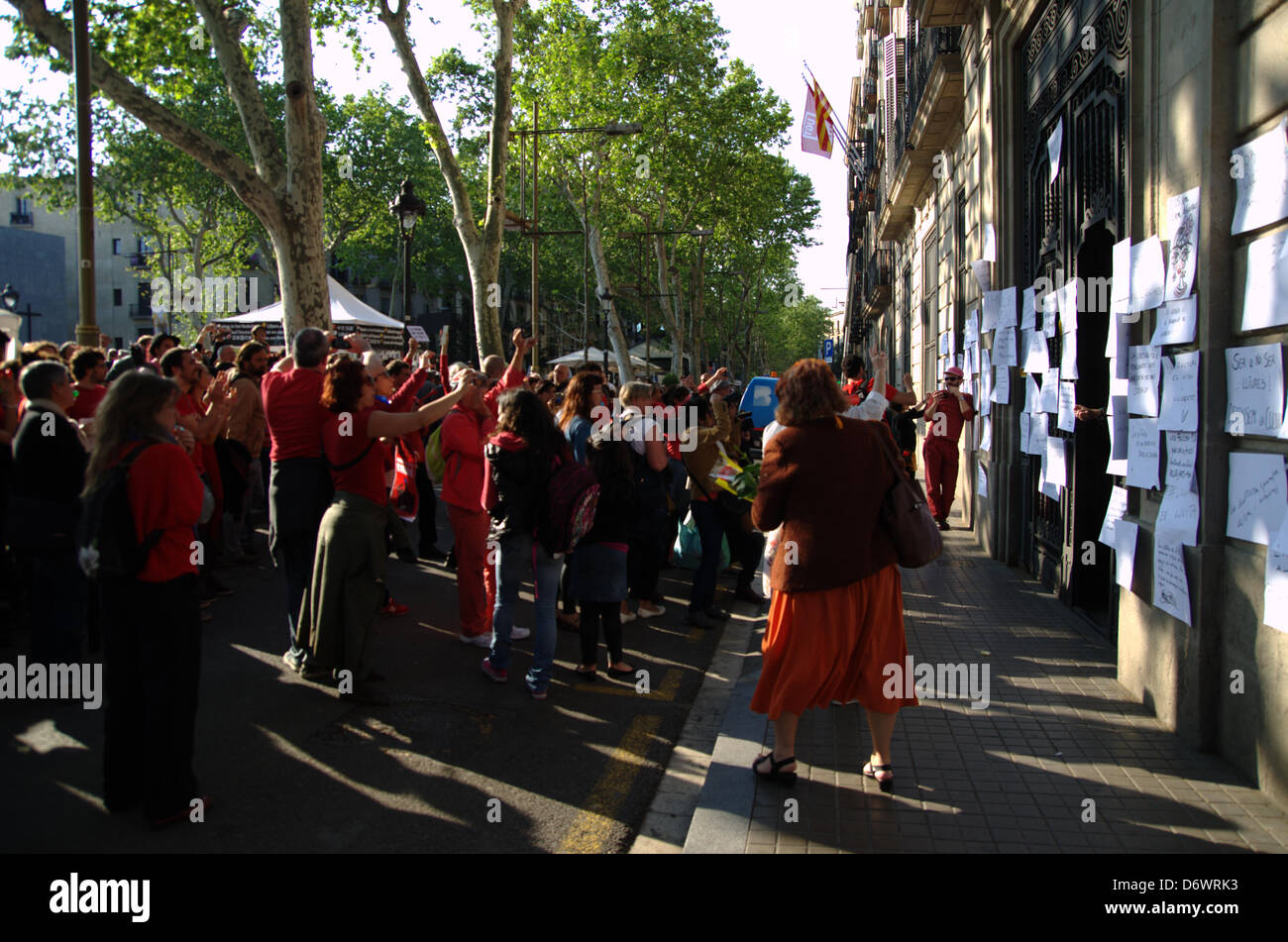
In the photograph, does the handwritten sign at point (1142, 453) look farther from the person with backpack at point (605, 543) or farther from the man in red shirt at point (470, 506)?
the man in red shirt at point (470, 506)

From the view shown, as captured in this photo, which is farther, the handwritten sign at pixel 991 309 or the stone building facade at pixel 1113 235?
the handwritten sign at pixel 991 309

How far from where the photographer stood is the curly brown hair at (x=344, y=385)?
5543mm

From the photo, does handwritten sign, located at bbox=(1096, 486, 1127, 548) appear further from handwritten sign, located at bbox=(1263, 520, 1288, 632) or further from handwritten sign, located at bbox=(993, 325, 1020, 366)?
handwritten sign, located at bbox=(993, 325, 1020, 366)

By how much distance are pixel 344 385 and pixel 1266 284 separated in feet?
14.7

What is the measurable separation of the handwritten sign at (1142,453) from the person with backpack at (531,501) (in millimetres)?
3036

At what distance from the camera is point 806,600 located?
4.39 meters

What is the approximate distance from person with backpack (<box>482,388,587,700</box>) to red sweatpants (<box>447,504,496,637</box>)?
0.87 meters

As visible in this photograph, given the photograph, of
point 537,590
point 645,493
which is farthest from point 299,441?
point 645,493

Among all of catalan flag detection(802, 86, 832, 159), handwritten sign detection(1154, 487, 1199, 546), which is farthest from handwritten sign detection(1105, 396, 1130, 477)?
catalan flag detection(802, 86, 832, 159)

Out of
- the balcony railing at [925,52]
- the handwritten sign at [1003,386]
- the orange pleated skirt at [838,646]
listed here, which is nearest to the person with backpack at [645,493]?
the orange pleated skirt at [838,646]

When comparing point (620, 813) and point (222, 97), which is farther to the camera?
point (222, 97)
